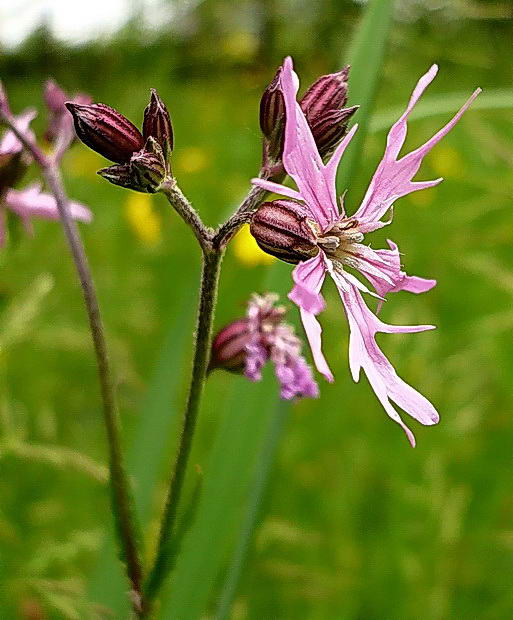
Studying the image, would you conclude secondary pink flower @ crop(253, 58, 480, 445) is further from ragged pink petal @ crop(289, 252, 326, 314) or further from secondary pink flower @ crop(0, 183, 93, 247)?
secondary pink flower @ crop(0, 183, 93, 247)

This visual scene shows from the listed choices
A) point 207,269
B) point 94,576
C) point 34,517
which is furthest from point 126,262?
point 207,269

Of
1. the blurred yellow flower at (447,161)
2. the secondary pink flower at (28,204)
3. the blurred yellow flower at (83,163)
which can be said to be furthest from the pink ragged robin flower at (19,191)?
the blurred yellow flower at (83,163)

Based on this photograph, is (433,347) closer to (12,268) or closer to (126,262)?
(126,262)

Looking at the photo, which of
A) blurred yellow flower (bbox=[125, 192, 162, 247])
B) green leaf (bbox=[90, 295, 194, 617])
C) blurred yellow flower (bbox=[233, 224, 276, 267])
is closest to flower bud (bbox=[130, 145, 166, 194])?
green leaf (bbox=[90, 295, 194, 617])

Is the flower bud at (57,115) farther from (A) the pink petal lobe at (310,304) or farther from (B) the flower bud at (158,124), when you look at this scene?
(A) the pink petal lobe at (310,304)

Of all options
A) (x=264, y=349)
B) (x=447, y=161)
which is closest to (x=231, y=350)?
(x=264, y=349)

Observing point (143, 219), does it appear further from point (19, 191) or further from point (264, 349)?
point (264, 349)
